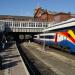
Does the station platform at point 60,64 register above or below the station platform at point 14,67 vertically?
below

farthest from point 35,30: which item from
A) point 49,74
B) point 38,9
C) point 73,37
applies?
point 49,74

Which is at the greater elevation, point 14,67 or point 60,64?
point 14,67

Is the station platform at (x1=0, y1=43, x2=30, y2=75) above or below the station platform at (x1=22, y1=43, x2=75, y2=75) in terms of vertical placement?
above

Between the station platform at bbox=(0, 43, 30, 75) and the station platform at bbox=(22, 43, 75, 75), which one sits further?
the station platform at bbox=(22, 43, 75, 75)

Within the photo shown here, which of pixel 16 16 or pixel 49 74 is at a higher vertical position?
pixel 16 16

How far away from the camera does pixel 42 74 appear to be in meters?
22.2

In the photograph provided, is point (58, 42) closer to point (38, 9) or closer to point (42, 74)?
point (42, 74)

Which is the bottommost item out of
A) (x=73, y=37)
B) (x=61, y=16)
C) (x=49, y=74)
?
(x=49, y=74)

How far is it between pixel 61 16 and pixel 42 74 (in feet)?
412

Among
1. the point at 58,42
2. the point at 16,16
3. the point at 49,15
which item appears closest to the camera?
the point at 58,42

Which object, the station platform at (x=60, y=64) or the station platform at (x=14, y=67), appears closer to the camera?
the station platform at (x=14, y=67)

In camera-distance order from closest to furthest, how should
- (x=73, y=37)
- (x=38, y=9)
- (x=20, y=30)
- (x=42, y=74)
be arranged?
(x=42, y=74) < (x=73, y=37) < (x=20, y=30) < (x=38, y=9)

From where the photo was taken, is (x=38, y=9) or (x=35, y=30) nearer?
(x=35, y=30)

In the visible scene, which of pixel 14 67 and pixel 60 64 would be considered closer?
pixel 14 67
